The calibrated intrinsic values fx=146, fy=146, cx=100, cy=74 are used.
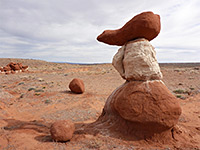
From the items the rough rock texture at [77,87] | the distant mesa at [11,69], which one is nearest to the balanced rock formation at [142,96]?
the rough rock texture at [77,87]

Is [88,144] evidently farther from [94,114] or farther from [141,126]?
[94,114]

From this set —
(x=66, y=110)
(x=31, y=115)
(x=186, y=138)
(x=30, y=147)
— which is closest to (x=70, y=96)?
(x=66, y=110)

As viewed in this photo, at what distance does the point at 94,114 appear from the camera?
27.1 feet

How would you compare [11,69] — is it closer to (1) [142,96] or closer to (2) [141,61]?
(2) [141,61]

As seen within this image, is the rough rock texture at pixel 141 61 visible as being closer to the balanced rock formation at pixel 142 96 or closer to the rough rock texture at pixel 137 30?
the balanced rock formation at pixel 142 96

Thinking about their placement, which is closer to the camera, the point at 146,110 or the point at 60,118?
the point at 146,110

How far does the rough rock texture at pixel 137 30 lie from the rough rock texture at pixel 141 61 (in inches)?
9.4

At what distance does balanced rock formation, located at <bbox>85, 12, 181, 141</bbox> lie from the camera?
4.48 m

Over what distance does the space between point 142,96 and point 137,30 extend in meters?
2.13

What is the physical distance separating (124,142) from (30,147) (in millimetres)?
2749

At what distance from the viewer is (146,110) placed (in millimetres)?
4465

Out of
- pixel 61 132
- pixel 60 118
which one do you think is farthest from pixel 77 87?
pixel 61 132

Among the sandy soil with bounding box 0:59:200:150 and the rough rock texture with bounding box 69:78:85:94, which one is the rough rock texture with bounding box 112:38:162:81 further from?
the rough rock texture with bounding box 69:78:85:94

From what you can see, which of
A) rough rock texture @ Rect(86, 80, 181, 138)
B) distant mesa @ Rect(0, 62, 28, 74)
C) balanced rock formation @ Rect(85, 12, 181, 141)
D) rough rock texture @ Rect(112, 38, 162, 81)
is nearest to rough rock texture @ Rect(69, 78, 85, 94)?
balanced rock formation @ Rect(85, 12, 181, 141)
